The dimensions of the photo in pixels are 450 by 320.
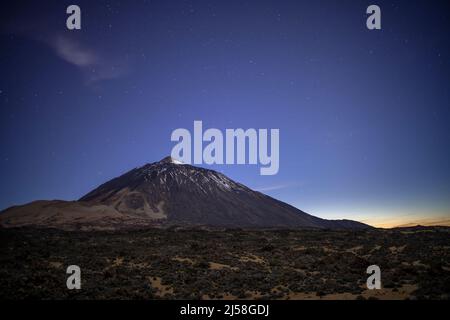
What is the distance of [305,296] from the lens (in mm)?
18688

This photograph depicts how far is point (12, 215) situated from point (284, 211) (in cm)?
10916

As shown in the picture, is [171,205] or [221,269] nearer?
[221,269]

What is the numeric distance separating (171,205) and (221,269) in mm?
132864

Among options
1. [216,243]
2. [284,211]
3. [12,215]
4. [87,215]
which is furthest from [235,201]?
[216,243]

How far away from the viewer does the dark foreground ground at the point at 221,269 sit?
1878cm

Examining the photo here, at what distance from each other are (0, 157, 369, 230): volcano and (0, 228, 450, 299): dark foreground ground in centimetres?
8048

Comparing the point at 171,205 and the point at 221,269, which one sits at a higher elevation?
the point at 171,205

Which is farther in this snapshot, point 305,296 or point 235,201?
point 235,201

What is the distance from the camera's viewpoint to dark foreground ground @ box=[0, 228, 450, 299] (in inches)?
739

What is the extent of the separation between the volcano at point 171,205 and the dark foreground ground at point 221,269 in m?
80.5

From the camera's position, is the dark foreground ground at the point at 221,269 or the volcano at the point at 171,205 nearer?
the dark foreground ground at the point at 221,269

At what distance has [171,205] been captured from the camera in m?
154
